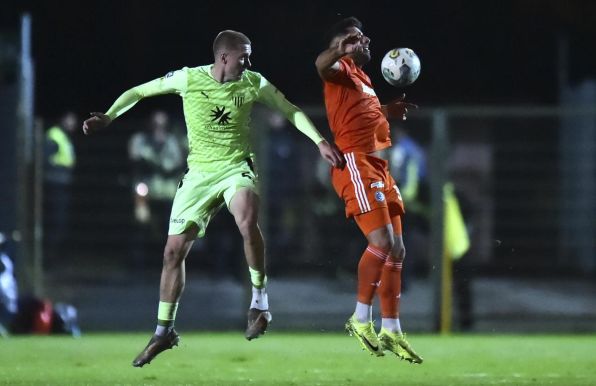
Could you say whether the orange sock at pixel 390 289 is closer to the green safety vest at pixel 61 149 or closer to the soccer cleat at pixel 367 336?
the soccer cleat at pixel 367 336

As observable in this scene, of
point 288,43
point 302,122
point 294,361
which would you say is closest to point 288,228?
point 294,361

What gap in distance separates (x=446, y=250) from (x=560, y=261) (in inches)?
106

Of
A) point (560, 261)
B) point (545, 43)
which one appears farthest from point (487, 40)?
point (560, 261)

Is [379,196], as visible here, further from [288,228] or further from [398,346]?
[288,228]

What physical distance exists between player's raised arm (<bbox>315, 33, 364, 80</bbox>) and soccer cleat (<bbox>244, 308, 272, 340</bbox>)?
70.1 inches

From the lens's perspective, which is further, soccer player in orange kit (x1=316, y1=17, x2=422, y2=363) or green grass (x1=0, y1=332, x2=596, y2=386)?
soccer player in orange kit (x1=316, y1=17, x2=422, y2=363)

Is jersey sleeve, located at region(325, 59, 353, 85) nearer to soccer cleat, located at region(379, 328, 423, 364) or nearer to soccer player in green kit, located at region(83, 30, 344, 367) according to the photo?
soccer player in green kit, located at region(83, 30, 344, 367)

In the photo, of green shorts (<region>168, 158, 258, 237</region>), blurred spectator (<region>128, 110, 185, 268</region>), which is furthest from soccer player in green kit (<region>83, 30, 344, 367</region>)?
blurred spectator (<region>128, 110, 185, 268</region>)

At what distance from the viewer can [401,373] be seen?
428 inches

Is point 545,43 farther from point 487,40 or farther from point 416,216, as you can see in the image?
point 416,216

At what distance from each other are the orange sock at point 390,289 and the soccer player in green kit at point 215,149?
3.14ft

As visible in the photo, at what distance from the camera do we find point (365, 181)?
1088 cm

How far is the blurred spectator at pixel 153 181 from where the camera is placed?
1672 centimetres

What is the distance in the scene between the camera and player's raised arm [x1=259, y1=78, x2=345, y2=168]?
10.4m
